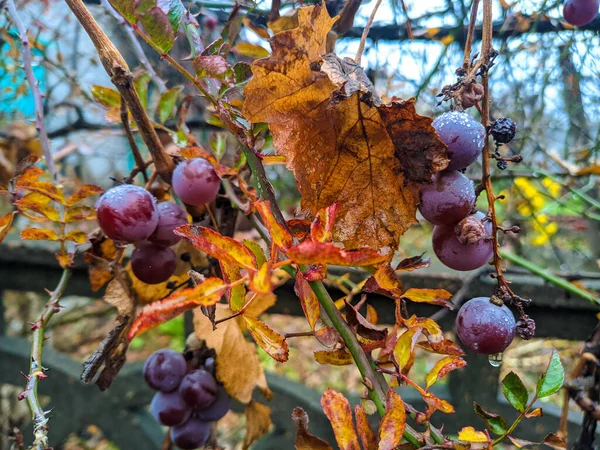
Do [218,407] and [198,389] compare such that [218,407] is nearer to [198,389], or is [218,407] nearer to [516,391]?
[198,389]

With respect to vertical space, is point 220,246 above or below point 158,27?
below

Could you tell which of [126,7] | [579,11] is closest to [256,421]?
[126,7]

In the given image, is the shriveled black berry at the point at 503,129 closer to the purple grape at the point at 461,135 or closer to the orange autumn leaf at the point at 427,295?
the purple grape at the point at 461,135

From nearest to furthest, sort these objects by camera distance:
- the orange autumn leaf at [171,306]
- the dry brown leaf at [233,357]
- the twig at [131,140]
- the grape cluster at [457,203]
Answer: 1. the orange autumn leaf at [171,306]
2. the grape cluster at [457,203]
3. the twig at [131,140]
4. the dry brown leaf at [233,357]

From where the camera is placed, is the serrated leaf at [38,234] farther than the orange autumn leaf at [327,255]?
Yes

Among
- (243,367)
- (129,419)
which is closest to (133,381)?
(129,419)

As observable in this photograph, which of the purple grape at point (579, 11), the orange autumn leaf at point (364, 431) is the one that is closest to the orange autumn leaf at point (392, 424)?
the orange autumn leaf at point (364, 431)
